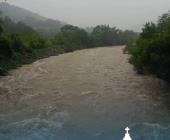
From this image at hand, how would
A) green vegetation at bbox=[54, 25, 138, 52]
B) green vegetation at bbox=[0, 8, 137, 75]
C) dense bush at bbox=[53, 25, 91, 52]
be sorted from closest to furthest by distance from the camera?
green vegetation at bbox=[0, 8, 137, 75] < dense bush at bbox=[53, 25, 91, 52] < green vegetation at bbox=[54, 25, 138, 52]

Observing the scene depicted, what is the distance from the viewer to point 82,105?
1617 cm

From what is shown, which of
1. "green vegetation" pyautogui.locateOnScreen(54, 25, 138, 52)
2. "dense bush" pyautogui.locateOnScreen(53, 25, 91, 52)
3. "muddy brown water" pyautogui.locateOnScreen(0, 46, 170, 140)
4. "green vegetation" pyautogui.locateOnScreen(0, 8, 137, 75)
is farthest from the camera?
"green vegetation" pyautogui.locateOnScreen(54, 25, 138, 52)

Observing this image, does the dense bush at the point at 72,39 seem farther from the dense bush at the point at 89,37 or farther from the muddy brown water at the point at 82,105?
the muddy brown water at the point at 82,105

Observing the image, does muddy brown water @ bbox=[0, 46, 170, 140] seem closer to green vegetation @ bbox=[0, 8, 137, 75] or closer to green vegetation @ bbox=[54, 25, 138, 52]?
green vegetation @ bbox=[0, 8, 137, 75]

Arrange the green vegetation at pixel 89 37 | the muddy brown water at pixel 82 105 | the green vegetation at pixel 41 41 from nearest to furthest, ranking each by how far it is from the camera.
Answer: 1. the muddy brown water at pixel 82 105
2. the green vegetation at pixel 41 41
3. the green vegetation at pixel 89 37

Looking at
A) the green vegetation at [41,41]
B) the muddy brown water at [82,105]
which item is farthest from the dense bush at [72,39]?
the muddy brown water at [82,105]

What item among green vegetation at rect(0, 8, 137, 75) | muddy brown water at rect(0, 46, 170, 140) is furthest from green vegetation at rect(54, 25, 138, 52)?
muddy brown water at rect(0, 46, 170, 140)

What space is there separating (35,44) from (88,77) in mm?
16941

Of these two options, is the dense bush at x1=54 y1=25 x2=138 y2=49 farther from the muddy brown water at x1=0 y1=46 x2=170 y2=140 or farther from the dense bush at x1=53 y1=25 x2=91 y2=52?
the muddy brown water at x1=0 y1=46 x2=170 y2=140

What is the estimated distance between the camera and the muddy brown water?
12922 millimetres

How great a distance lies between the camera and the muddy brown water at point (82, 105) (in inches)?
509

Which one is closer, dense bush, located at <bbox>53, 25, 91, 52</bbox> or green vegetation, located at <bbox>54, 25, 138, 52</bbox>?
dense bush, located at <bbox>53, 25, 91, 52</bbox>

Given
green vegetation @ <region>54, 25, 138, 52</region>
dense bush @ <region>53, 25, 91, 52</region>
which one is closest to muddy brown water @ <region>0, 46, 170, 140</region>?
dense bush @ <region>53, 25, 91, 52</region>

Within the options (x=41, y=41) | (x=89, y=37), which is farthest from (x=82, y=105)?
(x=89, y=37)
